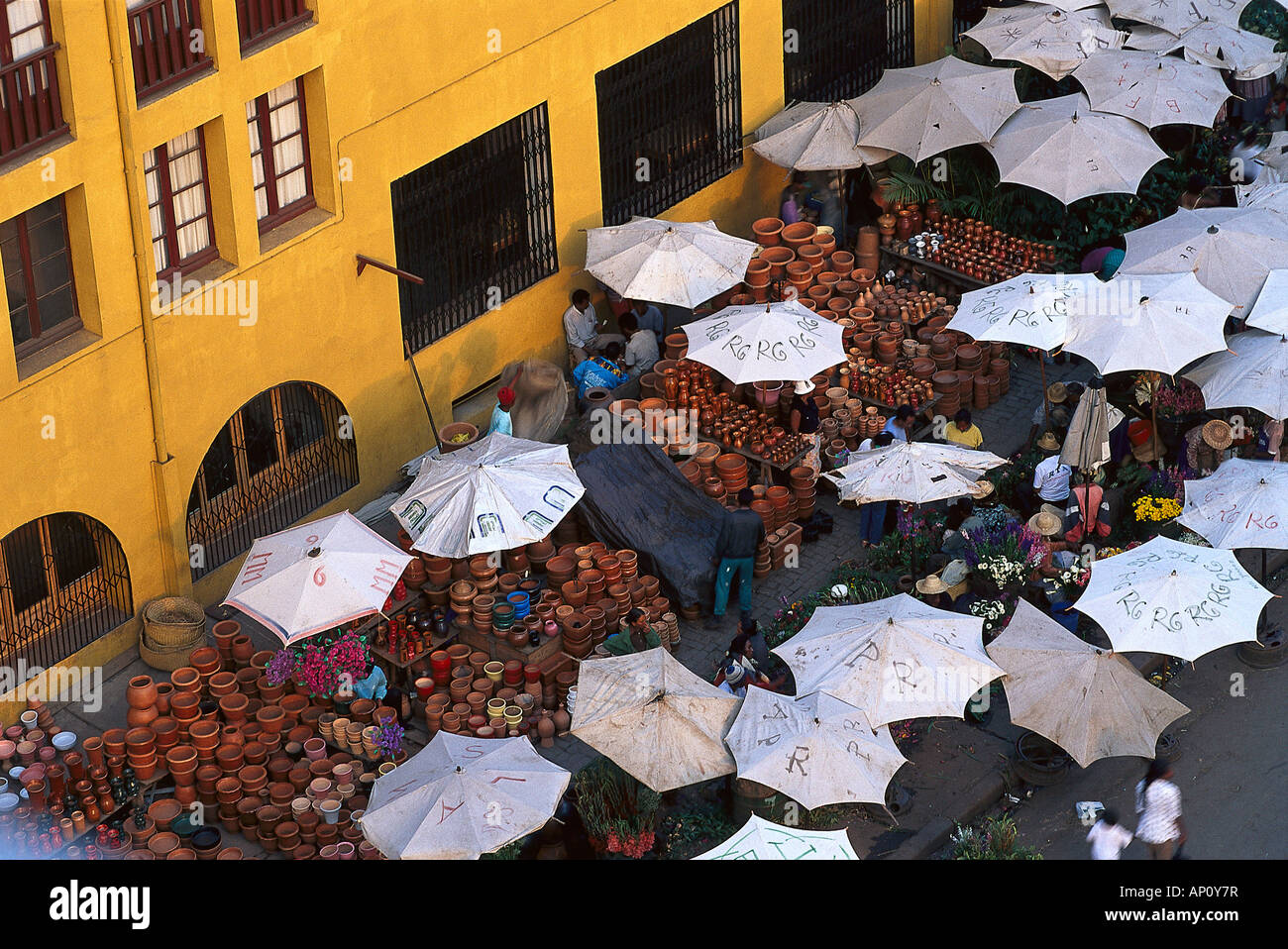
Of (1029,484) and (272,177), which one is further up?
(272,177)

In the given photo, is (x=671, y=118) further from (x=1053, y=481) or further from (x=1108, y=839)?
(x=1108, y=839)

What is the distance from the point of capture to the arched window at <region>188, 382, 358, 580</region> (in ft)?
62.6

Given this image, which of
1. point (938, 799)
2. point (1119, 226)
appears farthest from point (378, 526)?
point (1119, 226)

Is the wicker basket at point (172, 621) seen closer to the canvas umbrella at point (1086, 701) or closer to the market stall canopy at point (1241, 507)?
the canvas umbrella at point (1086, 701)

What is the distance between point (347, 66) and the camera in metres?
18.7

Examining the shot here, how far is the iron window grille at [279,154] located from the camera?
1838 cm

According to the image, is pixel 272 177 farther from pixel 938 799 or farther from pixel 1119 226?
pixel 1119 226

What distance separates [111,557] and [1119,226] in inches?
570

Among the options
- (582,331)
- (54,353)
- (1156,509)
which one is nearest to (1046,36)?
(582,331)

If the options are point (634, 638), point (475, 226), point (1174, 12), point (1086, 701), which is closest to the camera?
point (1086, 701)

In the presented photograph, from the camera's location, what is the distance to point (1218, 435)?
19.9 m

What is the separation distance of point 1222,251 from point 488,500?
9.72 metres

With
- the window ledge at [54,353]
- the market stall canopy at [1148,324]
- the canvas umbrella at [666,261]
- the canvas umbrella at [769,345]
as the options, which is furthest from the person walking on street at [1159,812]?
the window ledge at [54,353]

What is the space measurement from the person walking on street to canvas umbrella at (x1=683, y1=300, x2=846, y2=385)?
6995 mm
